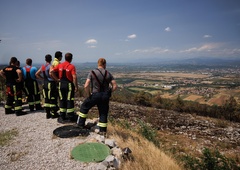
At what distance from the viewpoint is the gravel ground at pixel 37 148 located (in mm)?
4305

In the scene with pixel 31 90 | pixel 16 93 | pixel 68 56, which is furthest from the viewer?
pixel 31 90

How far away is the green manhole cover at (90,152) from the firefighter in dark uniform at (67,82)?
82.1 inches

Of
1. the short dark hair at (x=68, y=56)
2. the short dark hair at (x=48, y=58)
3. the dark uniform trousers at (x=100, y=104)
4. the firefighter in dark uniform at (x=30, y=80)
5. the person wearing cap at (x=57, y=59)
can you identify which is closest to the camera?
the dark uniform trousers at (x=100, y=104)

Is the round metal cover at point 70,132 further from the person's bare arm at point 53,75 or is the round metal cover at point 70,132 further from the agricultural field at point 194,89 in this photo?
the agricultural field at point 194,89

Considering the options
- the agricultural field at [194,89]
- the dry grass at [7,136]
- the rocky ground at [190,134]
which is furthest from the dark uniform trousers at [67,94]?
the agricultural field at [194,89]

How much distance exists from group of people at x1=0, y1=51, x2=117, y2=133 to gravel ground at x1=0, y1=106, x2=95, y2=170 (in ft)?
2.33

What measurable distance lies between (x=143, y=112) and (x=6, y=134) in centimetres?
1348

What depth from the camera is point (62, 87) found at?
668 cm

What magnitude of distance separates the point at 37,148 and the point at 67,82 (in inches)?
97.1

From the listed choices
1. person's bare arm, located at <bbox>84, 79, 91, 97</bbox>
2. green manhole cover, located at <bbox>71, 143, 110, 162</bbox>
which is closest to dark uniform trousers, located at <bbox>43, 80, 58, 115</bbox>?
person's bare arm, located at <bbox>84, 79, 91, 97</bbox>

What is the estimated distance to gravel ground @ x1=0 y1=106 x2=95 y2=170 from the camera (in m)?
4.30

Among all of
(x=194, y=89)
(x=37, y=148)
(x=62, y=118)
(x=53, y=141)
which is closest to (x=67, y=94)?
(x=62, y=118)

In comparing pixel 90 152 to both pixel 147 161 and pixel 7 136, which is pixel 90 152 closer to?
pixel 147 161

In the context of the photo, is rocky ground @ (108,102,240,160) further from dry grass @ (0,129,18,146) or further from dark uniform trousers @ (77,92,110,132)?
dry grass @ (0,129,18,146)
